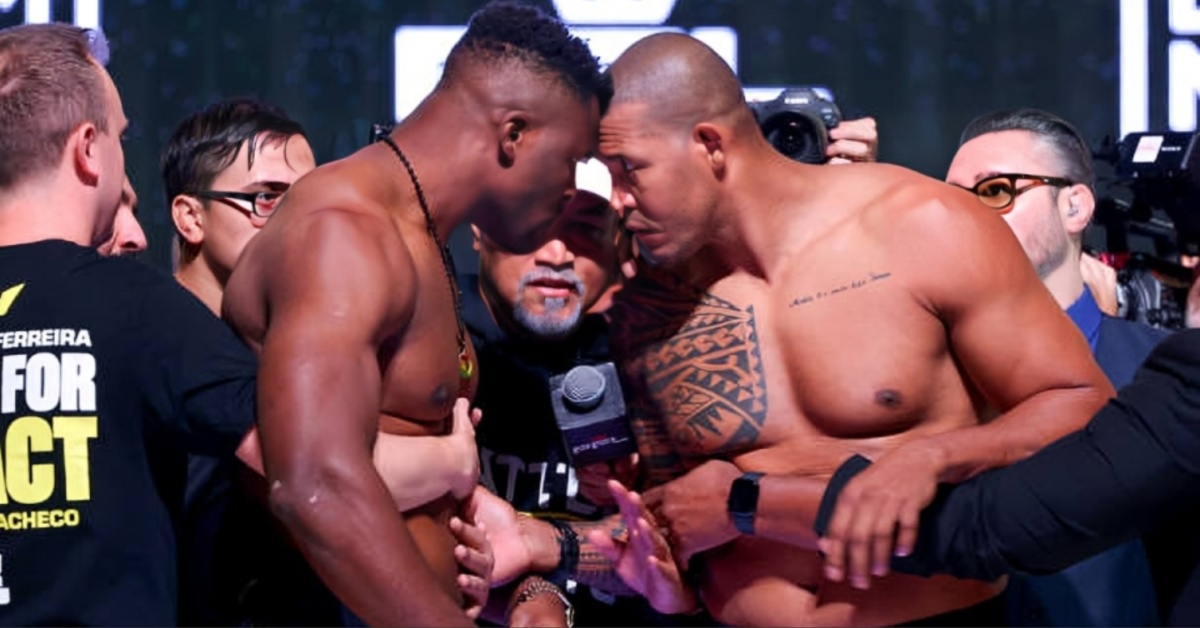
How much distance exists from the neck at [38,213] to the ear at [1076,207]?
6.30 feet

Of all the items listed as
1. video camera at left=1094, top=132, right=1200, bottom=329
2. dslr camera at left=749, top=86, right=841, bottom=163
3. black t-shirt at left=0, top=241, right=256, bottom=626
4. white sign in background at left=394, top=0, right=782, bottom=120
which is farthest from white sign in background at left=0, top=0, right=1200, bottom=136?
black t-shirt at left=0, top=241, right=256, bottom=626

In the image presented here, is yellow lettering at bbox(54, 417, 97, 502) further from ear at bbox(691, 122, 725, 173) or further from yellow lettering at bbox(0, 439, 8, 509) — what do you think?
ear at bbox(691, 122, 725, 173)

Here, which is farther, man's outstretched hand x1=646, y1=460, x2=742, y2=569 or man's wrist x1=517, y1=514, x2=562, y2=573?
man's wrist x1=517, y1=514, x2=562, y2=573

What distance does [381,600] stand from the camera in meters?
1.87

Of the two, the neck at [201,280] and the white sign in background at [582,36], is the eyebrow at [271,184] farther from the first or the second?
the white sign in background at [582,36]

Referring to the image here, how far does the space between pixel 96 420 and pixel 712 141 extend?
0.99 m

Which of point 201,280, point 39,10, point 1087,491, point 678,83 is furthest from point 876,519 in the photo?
point 39,10

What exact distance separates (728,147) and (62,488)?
1078mm

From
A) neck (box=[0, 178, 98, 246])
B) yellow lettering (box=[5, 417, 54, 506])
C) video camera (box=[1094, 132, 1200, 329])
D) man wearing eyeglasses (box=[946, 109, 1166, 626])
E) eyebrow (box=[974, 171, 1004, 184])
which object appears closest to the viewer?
yellow lettering (box=[5, 417, 54, 506])

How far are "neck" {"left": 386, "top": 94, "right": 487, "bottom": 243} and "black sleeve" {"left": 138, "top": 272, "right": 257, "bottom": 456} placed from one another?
0.36 metres

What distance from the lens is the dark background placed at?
3.99 metres

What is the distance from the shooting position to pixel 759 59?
4035mm

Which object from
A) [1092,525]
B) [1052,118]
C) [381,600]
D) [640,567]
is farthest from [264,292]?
[1052,118]

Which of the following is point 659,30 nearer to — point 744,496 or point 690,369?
point 690,369
